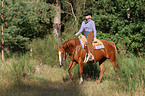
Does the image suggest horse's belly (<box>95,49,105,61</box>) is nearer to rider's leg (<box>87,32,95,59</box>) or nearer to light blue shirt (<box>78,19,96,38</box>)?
rider's leg (<box>87,32,95,59</box>)

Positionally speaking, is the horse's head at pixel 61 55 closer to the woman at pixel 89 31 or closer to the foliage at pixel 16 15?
the woman at pixel 89 31

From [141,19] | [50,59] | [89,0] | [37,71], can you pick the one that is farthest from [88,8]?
[37,71]

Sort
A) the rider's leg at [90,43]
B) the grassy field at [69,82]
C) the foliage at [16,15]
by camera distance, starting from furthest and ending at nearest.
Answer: the foliage at [16,15] < the rider's leg at [90,43] < the grassy field at [69,82]

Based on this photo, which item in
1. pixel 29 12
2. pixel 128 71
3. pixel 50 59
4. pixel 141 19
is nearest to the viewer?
pixel 128 71

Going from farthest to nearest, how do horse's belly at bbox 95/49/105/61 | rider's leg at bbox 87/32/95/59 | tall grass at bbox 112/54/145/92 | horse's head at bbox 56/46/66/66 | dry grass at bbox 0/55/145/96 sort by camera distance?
1. horse's belly at bbox 95/49/105/61
2. rider's leg at bbox 87/32/95/59
3. horse's head at bbox 56/46/66/66
4. dry grass at bbox 0/55/145/96
5. tall grass at bbox 112/54/145/92

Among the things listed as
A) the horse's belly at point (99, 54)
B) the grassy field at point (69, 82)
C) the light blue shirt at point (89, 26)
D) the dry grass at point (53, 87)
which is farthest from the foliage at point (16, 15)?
the horse's belly at point (99, 54)

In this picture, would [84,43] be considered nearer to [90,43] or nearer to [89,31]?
[90,43]

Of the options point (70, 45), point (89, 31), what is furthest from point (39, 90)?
point (89, 31)

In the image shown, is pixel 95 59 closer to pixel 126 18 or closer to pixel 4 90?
pixel 4 90

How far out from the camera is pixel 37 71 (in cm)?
894

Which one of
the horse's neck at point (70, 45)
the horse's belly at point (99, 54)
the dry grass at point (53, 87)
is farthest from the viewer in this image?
the horse's belly at point (99, 54)

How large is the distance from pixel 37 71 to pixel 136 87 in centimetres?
527

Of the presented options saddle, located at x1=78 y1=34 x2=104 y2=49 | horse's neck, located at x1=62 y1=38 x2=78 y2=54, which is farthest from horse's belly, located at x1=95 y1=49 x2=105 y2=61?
horse's neck, located at x1=62 y1=38 x2=78 y2=54

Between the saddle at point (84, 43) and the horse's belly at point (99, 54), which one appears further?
the horse's belly at point (99, 54)
